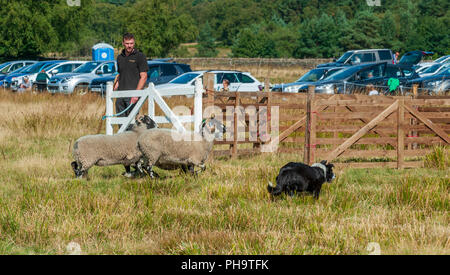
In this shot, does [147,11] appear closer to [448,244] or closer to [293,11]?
[448,244]

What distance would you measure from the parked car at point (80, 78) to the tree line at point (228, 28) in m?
23.9

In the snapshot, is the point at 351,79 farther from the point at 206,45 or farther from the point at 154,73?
the point at 206,45

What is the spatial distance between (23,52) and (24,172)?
45.1 m

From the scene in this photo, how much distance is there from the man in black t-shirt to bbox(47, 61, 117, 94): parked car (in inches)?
600

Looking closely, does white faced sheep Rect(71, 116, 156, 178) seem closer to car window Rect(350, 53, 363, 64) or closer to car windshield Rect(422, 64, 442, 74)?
car windshield Rect(422, 64, 442, 74)

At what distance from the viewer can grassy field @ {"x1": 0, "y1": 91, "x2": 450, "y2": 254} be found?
5.41 m

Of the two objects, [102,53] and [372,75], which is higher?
[102,53]

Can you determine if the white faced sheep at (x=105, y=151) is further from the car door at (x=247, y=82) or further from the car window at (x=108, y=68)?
the car window at (x=108, y=68)

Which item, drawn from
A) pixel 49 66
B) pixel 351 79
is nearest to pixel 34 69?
pixel 49 66

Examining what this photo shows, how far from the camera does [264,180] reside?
8.35 meters

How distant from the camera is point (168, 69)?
81.4 ft

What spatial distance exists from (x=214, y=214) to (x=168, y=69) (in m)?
18.8

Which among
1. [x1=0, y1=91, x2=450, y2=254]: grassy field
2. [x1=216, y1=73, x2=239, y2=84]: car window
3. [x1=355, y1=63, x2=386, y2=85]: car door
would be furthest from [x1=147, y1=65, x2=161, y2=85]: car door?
[x1=0, y1=91, x2=450, y2=254]: grassy field

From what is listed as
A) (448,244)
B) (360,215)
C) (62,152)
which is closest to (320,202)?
(360,215)
